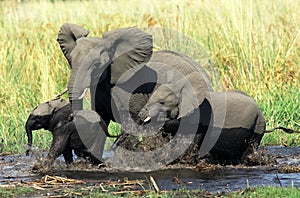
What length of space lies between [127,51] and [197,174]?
5.18ft

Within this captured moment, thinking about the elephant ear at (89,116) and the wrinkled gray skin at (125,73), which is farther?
the wrinkled gray skin at (125,73)

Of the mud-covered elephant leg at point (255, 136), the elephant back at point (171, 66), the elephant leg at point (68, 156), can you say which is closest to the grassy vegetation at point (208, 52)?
the mud-covered elephant leg at point (255, 136)

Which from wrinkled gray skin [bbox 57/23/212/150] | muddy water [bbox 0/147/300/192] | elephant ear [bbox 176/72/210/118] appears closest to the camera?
muddy water [bbox 0/147/300/192]

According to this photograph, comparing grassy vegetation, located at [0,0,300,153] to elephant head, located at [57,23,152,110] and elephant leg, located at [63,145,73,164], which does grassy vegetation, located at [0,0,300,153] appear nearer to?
elephant leg, located at [63,145,73,164]

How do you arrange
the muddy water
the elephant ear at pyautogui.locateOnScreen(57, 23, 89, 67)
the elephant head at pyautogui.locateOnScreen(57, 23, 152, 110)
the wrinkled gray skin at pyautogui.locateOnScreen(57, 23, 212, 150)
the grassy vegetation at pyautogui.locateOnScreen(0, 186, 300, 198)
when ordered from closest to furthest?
the grassy vegetation at pyautogui.locateOnScreen(0, 186, 300, 198) → the muddy water → the elephant head at pyautogui.locateOnScreen(57, 23, 152, 110) → the wrinkled gray skin at pyautogui.locateOnScreen(57, 23, 212, 150) → the elephant ear at pyautogui.locateOnScreen(57, 23, 89, 67)

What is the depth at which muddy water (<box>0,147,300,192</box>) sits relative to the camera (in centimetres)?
616

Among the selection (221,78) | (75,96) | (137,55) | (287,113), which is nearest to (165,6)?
(221,78)

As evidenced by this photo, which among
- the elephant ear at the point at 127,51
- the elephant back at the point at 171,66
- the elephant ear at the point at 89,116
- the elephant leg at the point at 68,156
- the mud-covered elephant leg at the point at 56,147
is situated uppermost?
the elephant ear at the point at 127,51

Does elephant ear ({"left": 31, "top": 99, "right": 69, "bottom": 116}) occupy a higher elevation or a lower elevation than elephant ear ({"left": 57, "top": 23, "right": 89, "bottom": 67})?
lower

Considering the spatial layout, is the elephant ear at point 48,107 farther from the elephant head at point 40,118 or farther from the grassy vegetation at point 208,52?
the grassy vegetation at point 208,52

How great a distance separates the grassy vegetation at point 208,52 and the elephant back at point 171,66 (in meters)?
1.56

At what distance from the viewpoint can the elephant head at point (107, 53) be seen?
265 inches

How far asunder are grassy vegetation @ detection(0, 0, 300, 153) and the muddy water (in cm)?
127

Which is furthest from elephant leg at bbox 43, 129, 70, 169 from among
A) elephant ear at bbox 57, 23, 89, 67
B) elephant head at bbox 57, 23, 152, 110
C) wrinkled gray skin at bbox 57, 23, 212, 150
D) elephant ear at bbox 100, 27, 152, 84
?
elephant ear at bbox 57, 23, 89, 67
